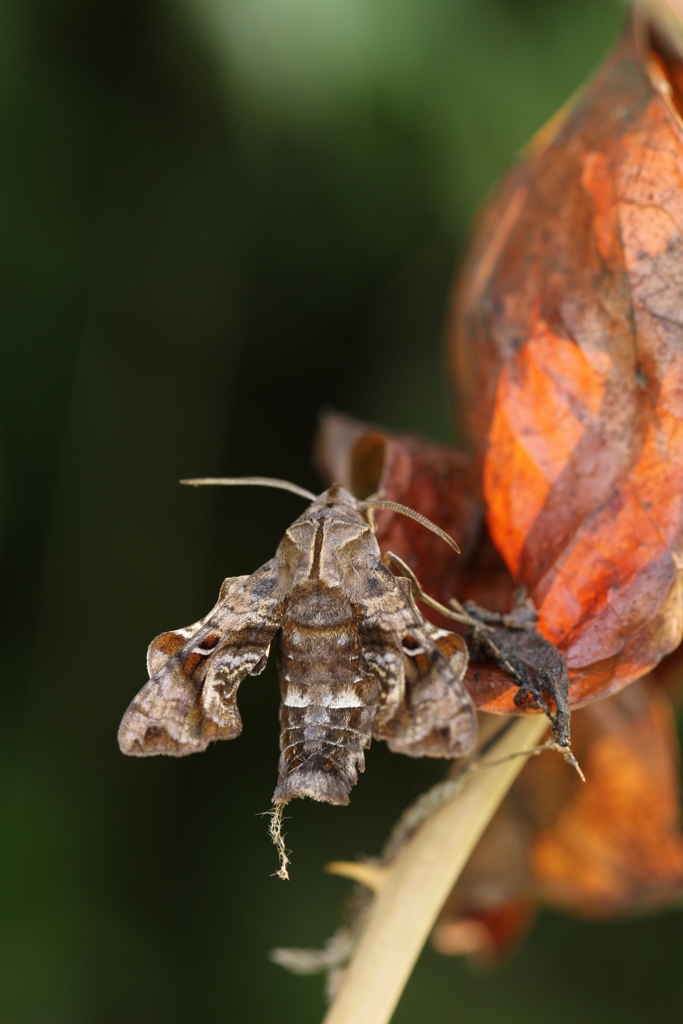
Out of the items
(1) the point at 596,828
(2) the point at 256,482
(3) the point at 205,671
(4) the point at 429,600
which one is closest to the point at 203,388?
(2) the point at 256,482

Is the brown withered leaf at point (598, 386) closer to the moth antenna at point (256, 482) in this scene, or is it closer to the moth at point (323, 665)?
the moth at point (323, 665)

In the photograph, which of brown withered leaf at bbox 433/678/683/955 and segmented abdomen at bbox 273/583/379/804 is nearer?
segmented abdomen at bbox 273/583/379/804

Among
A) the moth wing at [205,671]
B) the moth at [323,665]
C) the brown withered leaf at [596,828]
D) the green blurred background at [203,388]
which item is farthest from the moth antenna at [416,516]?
the green blurred background at [203,388]

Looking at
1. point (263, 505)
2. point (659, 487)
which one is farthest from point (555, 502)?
point (263, 505)

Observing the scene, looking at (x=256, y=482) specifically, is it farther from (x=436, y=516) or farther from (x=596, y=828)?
(x=596, y=828)

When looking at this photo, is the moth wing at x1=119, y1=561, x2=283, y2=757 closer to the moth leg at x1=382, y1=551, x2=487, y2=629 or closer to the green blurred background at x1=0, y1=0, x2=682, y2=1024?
the moth leg at x1=382, y1=551, x2=487, y2=629

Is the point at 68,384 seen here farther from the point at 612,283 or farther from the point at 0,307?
the point at 612,283

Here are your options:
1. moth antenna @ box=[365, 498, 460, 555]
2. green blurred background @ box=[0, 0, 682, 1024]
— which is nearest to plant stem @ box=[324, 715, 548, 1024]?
moth antenna @ box=[365, 498, 460, 555]

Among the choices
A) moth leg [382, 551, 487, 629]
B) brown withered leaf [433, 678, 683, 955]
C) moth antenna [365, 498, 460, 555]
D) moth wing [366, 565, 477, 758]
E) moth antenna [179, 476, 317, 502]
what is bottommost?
brown withered leaf [433, 678, 683, 955]
